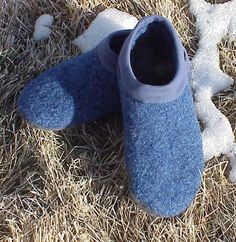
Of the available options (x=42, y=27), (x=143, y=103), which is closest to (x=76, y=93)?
(x=143, y=103)

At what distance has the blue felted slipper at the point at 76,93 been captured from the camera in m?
1.33

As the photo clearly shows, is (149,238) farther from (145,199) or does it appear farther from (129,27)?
(129,27)

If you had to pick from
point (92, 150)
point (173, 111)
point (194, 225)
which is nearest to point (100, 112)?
point (92, 150)

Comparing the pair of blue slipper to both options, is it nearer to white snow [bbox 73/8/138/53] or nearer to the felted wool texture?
the felted wool texture

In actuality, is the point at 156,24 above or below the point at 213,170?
above

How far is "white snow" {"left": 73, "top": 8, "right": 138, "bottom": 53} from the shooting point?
1.51 meters

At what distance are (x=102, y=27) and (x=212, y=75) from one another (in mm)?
278

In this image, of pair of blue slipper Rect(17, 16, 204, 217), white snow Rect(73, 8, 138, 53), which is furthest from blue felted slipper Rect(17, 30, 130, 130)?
white snow Rect(73, 8, 138, 53)

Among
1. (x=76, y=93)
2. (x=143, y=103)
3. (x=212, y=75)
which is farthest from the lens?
(x=212, y=75)

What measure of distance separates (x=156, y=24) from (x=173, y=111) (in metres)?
0.19

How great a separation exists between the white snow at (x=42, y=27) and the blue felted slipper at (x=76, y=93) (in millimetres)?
219

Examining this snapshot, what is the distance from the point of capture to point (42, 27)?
5.09ft

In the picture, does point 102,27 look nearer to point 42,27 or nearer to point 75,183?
point 42,27

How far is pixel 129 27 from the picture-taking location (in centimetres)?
152
